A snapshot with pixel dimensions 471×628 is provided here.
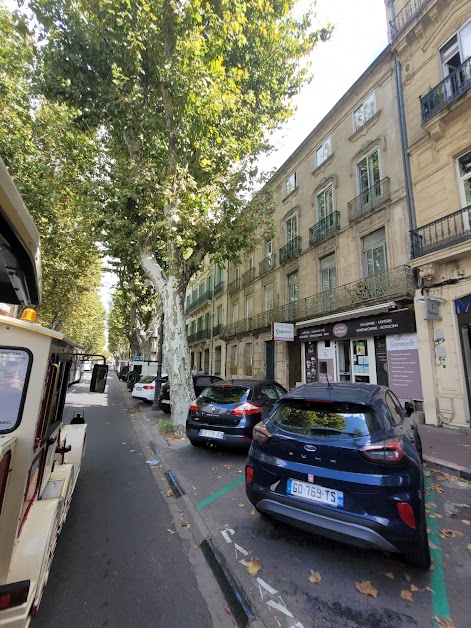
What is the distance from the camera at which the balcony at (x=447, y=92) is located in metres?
9.13

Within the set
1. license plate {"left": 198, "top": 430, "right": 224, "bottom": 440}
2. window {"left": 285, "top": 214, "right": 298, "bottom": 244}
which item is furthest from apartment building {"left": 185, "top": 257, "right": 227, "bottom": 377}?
license plate {"left": 198, "top": 430, "right": 224, "bottom": 440}

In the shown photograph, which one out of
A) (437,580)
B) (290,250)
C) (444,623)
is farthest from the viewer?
(290,250)

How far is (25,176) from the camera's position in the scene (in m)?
12.2

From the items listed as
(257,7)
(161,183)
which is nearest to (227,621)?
(161,183)

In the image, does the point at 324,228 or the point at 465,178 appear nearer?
the point at 465,178

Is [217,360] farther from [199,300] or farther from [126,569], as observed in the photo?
[126,569]

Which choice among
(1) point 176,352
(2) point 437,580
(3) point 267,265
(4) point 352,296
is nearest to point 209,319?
(3) point 267,265

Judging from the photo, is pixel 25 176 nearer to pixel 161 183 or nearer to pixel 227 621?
pixel 161 183

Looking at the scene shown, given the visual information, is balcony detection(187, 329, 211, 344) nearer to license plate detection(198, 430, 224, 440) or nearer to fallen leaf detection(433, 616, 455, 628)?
license plate detection(198, 430, 224, 440)

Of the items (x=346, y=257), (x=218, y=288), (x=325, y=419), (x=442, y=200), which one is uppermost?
(x=218, y=288)

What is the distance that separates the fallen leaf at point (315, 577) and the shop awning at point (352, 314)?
369 inches

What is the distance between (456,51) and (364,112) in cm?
396

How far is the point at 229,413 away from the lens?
20.5 ft

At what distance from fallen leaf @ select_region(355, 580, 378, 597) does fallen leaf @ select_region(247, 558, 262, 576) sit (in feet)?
2.83
